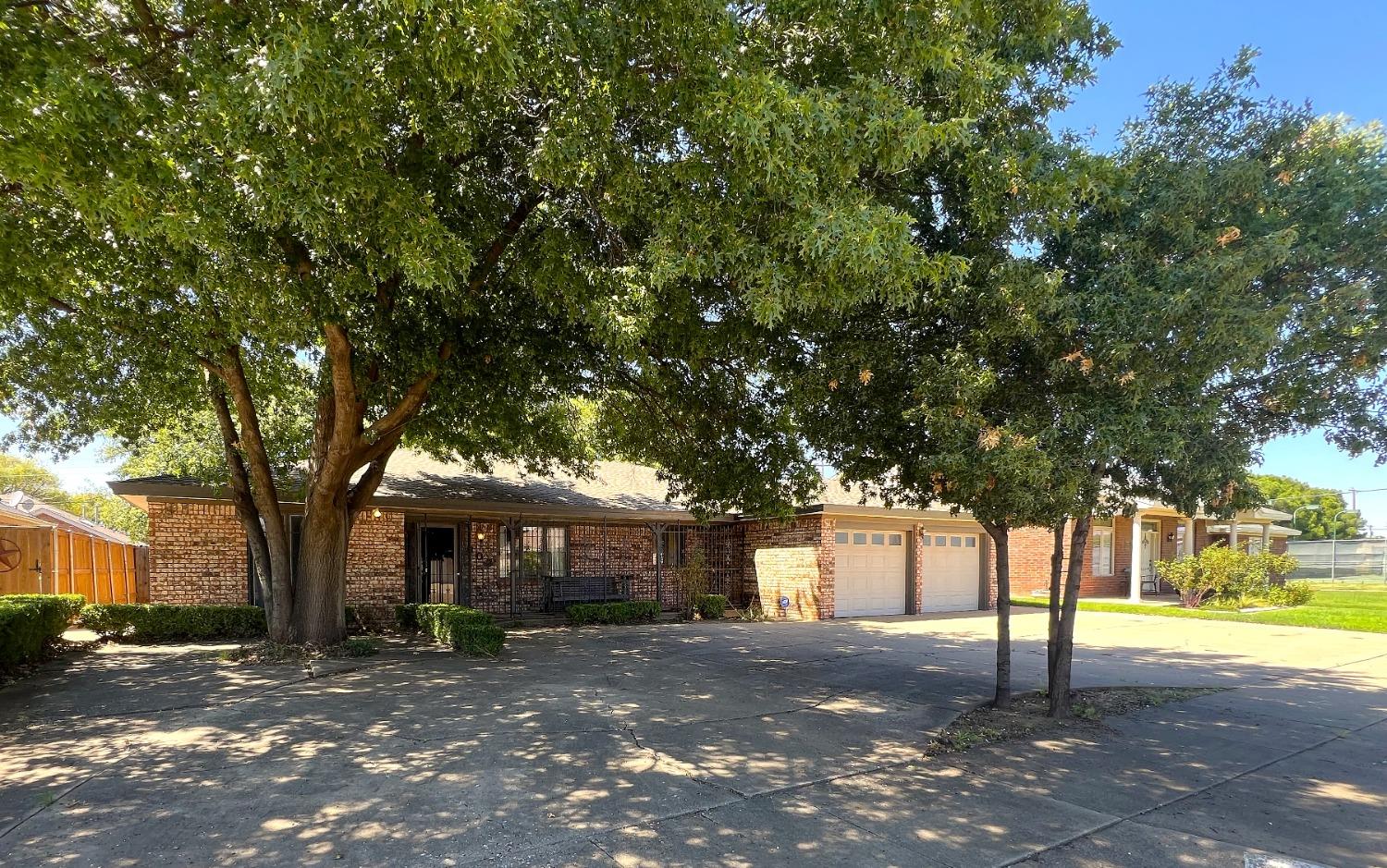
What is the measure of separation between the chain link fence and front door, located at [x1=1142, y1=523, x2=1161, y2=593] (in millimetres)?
8988

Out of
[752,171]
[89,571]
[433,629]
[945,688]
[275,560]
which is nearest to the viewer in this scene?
[752,171]

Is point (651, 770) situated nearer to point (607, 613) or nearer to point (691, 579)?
point (607, 613)

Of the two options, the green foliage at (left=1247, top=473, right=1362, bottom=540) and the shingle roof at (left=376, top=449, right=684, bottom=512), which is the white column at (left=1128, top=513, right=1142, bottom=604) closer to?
the shingle roof at (left=376, top=449, right=684, bottom=512)

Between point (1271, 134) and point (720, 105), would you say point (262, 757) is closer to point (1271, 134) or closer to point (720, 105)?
point (720, 105)

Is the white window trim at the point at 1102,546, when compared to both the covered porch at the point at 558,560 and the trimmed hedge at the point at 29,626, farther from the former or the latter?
the trimmed hedge at the point at 29,626

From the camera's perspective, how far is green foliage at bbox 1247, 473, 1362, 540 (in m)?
62.3

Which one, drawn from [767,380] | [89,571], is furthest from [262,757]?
[89,571]

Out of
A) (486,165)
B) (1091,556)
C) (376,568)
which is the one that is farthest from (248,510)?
(1091,556)

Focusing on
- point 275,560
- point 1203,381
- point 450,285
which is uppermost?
point 450,285

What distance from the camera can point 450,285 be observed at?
20.0ft

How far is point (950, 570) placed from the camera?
778 inches

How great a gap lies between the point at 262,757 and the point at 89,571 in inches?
611

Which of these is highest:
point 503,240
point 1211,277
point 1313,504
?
point 503,240

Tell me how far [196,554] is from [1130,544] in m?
25.7
